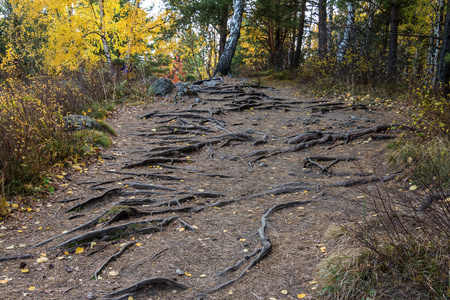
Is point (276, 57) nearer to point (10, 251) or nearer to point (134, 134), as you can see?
point (134, 134)

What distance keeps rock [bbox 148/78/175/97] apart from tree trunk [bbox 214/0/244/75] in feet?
12.4

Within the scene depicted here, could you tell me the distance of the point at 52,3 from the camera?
14195 mm

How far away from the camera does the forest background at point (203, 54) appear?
16.3 ft

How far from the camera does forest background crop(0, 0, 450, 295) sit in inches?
195

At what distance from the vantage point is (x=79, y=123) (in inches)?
291

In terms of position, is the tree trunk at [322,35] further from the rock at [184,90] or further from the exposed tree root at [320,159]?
the exposed tree root at [320,159]

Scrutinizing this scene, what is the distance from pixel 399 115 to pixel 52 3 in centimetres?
1465

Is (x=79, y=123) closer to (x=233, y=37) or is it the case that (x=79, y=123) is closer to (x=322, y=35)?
(x=233, y=37)

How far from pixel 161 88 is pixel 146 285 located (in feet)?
35.1

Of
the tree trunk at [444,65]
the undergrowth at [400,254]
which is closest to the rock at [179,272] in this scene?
the undergrowth at [400,254]

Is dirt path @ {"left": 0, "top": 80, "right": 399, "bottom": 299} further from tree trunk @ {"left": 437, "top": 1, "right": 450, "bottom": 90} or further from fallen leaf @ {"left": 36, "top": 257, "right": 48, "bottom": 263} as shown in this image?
→ tree trunk @ {"left": 437, "top": 1, "right": 450, "bottom": 90}

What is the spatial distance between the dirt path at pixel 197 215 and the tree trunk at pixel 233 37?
7.74m

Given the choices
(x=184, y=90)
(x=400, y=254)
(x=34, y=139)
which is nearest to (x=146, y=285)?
(x=400, y=254)

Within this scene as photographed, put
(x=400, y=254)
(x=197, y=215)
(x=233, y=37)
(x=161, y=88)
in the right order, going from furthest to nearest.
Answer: (x=233, y=37) → (x=161, y=88) → (x=197, y=215) → (x=400, y=254)
